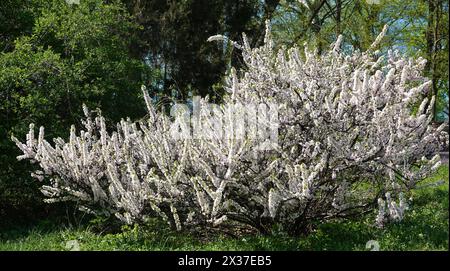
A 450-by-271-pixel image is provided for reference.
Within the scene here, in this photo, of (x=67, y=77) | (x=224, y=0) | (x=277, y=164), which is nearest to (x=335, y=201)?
(x=277, y=164)

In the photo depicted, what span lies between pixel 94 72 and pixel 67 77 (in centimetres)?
92

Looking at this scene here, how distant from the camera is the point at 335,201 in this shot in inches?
247

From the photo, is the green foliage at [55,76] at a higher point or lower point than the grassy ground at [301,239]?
higher

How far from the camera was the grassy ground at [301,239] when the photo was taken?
5820mm

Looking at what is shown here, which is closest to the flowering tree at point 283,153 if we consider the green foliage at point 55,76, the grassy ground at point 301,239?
the grassy ground at point 301,239

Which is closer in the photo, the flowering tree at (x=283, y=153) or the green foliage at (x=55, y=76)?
the flowering tree at (x=283, y=153)

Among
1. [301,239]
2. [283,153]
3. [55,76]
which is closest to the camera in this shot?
[283,153]

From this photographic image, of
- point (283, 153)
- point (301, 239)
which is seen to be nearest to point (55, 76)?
point (283, 153)

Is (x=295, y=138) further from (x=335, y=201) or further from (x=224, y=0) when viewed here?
(x=224, y=0)

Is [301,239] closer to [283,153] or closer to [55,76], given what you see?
[283,153]

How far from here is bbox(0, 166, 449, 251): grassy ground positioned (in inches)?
229

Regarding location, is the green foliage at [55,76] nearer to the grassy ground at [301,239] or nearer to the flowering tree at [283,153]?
the grassy ground at [301,239]

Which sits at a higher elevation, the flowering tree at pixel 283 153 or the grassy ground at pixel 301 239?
the flowering tree at pixel 283 153

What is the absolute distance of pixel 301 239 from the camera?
625cm
